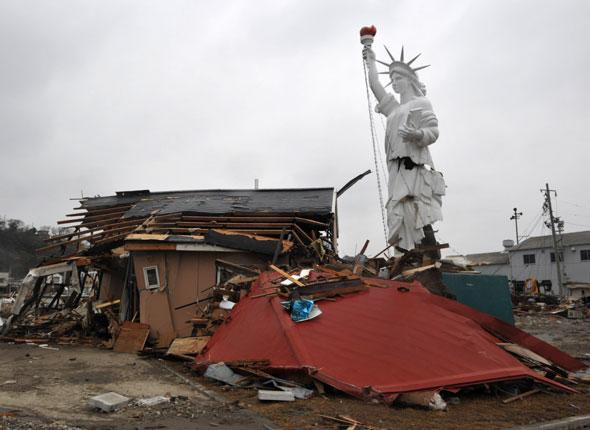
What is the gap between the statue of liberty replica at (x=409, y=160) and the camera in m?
15.4

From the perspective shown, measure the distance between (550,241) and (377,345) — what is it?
149 feet

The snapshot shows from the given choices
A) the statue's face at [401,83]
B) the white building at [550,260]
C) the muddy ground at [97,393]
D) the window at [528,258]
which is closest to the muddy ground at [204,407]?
the muddy ground at [97,393]

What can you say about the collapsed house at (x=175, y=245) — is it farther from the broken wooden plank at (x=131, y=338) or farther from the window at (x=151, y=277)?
the broken wooden plank at (x=131, y=338)

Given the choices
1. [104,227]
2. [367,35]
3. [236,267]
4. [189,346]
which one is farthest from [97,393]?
[367,35]

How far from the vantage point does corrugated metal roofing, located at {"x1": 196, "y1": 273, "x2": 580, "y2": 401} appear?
7203 millimetres

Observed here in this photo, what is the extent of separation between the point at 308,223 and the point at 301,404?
9.95 metres

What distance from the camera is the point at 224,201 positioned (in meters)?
18.6

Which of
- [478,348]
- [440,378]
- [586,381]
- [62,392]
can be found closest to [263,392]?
[440,378]

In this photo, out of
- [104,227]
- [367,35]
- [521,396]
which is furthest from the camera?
[104,227]

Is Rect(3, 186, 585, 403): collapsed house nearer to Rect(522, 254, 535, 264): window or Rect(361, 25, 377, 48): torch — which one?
Rect(361, 25, 377, 48): torch

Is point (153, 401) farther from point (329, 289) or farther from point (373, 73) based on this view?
point (373, 73)

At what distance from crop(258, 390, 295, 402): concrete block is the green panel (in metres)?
5.98

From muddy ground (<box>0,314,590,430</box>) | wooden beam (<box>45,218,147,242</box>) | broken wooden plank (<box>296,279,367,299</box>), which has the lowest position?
muddy ground (<box>0,314,590,430</box>)

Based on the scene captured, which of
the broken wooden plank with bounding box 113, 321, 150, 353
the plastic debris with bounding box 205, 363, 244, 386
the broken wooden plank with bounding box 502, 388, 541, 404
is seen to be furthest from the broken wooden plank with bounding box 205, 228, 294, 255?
the broken wooden plank with bounding box 502, 388, 541, 404
